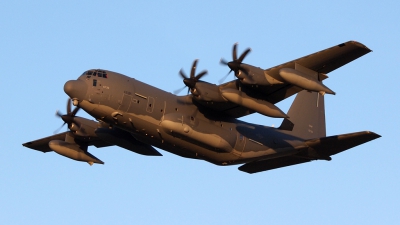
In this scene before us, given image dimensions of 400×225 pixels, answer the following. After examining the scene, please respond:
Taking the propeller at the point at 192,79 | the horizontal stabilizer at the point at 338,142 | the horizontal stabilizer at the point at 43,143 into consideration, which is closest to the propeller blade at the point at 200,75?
the propeller at the point at 192,79

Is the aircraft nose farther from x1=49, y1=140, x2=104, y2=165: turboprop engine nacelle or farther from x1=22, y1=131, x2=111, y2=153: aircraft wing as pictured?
x1=22, y1=131, x2=111, y2=153: aircraft wing

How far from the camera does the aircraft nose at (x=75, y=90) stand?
3089 cm

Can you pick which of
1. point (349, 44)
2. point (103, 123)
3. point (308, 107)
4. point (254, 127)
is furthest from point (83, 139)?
point (349, 44)

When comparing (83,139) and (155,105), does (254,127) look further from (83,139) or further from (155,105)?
(83,139)

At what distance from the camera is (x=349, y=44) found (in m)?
29.7

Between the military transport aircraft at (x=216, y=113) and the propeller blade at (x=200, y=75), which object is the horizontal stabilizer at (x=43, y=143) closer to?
the military transport aircraft at (x=216, y=113)

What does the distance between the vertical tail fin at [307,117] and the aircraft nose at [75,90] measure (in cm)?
1106

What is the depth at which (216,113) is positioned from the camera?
3375 centimetres

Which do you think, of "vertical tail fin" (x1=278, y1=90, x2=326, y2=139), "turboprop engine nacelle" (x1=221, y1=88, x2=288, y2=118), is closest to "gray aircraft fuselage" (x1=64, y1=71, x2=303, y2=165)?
"turboprop engine nacelle" (x1=221, y1=88, x2=288, y2=118)

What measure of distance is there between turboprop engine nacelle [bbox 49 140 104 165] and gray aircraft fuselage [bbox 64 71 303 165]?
4.97 m

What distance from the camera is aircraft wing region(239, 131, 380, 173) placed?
107 feet

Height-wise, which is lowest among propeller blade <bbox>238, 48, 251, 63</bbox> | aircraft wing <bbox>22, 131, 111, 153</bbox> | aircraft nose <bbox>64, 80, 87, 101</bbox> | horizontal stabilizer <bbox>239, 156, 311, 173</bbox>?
horizontal stabilizer <bbox>239, 156, 311, 173</bbox>

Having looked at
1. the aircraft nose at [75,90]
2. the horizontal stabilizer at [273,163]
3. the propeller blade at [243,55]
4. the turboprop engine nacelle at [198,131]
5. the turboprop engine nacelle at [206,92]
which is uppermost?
the propeller blade at [243,55]

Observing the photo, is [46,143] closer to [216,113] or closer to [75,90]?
[75,90]
